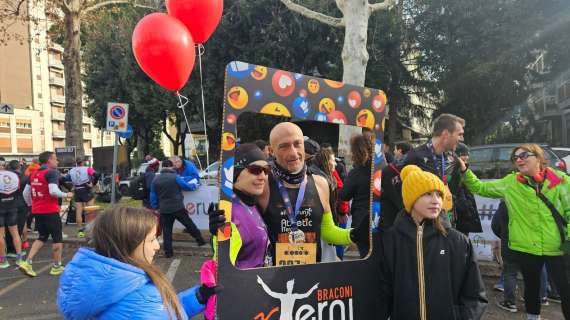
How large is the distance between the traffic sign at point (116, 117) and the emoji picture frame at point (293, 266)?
19.4 feet

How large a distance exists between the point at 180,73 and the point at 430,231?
12.2 ft

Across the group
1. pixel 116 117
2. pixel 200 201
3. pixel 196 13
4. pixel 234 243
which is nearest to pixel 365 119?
pixel 234 243

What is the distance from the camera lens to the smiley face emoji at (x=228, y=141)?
6.89 ft

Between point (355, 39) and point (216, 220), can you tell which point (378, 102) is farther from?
point (355, 39)

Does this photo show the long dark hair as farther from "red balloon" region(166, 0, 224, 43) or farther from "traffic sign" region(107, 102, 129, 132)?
"traffic sign" region(107, 102, 129, 132)

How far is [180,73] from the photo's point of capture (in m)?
4.97

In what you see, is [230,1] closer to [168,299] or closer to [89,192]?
[89,192]

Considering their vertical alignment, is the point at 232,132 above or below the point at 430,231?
above

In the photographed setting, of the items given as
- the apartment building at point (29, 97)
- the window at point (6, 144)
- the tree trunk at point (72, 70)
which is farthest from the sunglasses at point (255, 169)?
the window at point (6, 144)

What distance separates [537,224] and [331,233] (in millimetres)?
1875

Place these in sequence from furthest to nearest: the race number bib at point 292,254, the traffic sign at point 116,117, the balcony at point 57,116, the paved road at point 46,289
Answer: the balcony at point 57,116, the traffic sign at point 116,117, the paved road at point 46,289, the race number bib at point 292,254

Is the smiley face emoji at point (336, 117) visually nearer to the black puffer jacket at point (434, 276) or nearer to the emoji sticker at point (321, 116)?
the emoji sticker at point (321, 116)

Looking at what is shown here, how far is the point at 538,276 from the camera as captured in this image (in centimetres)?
336

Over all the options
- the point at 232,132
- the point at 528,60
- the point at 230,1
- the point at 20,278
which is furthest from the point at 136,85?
the point at 232,132
